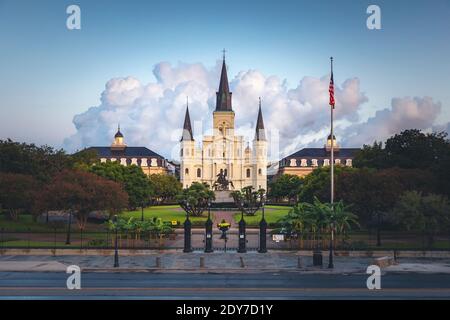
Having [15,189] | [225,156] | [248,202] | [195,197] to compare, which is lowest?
[248,202]

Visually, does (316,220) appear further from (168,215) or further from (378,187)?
(168,215)

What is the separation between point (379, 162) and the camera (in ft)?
240

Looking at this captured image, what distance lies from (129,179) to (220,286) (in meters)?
50.4

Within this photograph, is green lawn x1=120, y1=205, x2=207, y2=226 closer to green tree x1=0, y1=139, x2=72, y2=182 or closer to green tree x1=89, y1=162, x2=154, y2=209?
green tree x1=89, y1=162, x2=154, y2=209

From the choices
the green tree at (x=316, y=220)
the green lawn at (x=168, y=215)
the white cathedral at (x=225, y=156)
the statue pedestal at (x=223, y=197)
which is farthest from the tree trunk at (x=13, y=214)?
the white cathedral at (x=225, y=156)

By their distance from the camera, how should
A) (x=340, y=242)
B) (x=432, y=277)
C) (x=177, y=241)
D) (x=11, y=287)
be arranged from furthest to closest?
(x=177, y=241)
(x=340, y=242)
(x=432, y=277)
(x=11, y=287)

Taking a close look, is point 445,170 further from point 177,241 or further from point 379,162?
point 177,241

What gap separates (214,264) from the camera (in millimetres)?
35281

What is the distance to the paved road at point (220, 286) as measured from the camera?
2452 centimetres

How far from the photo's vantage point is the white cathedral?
517 ft

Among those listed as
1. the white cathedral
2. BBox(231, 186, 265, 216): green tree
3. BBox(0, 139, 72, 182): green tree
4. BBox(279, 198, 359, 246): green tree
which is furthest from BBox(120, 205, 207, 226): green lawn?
the white cathedral

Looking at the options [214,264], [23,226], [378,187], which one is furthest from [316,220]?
[23,226]

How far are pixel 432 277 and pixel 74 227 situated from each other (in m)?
40.6
